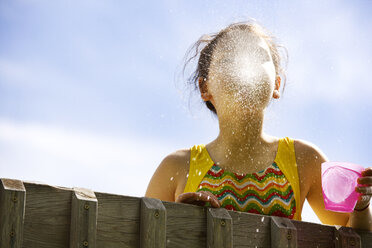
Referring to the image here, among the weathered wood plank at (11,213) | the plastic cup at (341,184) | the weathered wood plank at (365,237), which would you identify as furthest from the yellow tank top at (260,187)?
the weathered wood plank at (11,213)

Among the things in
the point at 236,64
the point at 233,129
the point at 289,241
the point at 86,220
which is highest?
the point at 236,64

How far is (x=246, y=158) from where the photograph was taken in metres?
3.17

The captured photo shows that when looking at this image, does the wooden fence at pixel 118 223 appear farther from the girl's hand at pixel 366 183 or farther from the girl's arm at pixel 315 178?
the girl's arm at pixel 315 178

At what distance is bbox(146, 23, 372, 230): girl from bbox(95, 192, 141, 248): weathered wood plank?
1.02m

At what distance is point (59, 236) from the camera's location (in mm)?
1900

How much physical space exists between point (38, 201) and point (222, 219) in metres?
0.83

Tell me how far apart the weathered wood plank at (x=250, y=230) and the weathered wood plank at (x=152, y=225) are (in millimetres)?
401

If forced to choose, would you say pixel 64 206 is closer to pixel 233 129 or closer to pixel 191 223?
pixel 191 223

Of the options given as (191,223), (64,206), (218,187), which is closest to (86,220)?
(64,206)

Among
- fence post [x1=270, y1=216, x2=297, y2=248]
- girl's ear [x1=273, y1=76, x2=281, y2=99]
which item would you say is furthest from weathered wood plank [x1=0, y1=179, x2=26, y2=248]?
girl's ear [x1=273, y1=76, x2=281, y2=99]

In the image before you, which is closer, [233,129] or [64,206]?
[64,206]

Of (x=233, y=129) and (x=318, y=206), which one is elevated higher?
(x=233, y=129)

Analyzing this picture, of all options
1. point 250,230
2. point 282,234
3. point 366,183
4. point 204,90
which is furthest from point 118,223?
point 204,90

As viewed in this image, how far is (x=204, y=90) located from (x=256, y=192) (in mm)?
950
